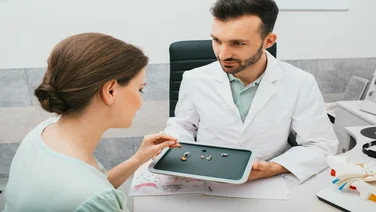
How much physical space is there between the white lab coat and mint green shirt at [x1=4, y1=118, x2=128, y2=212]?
2.08ft

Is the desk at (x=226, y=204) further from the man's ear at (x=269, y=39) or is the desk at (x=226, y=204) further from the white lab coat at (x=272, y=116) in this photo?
the man's ear at (x=269, y=39)

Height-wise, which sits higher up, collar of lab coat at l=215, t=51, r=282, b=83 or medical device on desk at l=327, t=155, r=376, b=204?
collar of lab coat at l=215, t=51, r=282, b=83

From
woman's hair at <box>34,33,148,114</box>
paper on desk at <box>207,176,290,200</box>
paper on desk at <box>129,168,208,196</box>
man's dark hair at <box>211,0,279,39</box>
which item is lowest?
paper on desk at <box>129,168,208,196</box>

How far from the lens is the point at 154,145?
3.43 ft

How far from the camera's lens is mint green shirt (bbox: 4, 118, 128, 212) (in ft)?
2.27

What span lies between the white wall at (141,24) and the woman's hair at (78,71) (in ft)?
4.14

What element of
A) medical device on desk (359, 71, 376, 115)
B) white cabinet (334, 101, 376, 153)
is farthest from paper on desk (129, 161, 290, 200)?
medical device on desk (359, 71, 376, 115)

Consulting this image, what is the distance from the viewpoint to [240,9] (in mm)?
1180

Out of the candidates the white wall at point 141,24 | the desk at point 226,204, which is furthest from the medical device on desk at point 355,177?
the white wall at point 141,24

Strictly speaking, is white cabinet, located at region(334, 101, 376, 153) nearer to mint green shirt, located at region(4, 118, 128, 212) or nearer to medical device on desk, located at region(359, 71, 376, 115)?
medical device on desk, located at region(359, 71, 376, 115)

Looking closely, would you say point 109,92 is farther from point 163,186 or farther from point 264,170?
point 264,170

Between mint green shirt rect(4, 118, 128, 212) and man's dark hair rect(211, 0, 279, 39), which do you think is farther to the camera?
man's dark hair rect(211, 0, 279, 39)

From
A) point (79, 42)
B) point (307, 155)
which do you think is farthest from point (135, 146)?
point (79, 42)

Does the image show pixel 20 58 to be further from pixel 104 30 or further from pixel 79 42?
pixel 79 42
